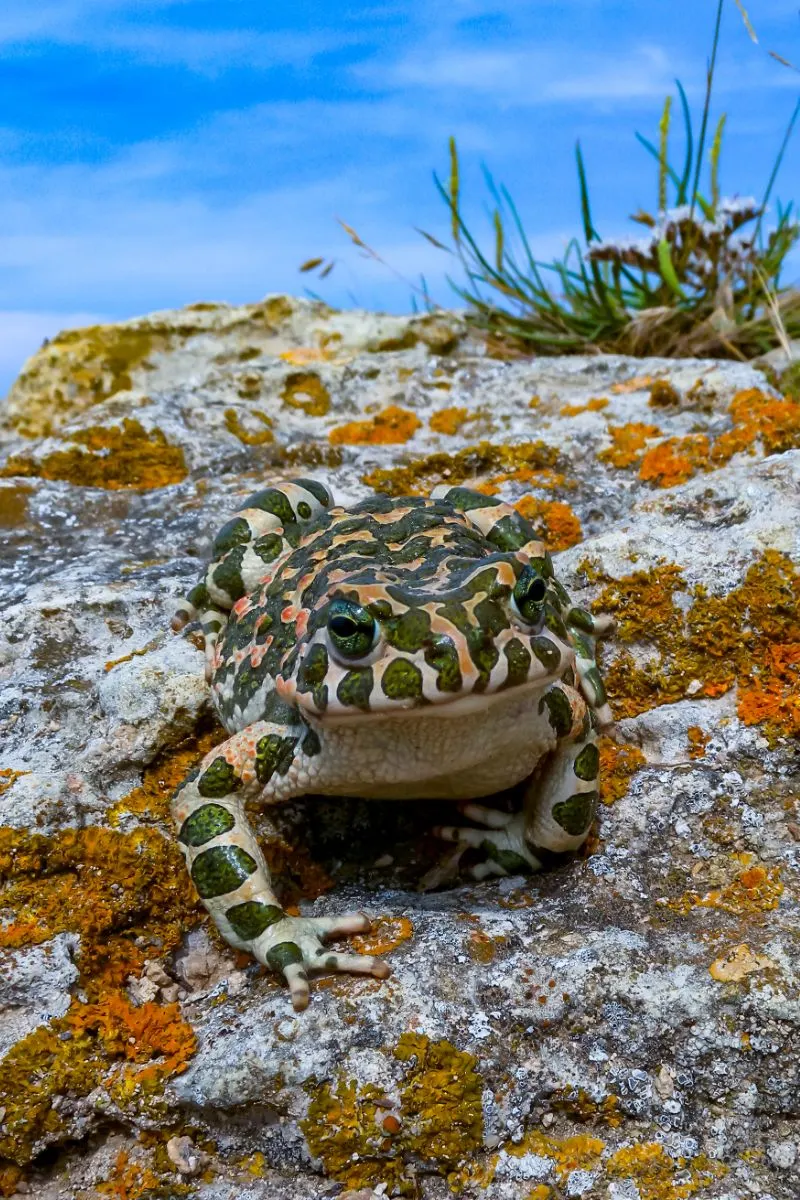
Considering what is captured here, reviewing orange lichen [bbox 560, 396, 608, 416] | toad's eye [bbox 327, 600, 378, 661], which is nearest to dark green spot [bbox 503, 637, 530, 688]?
toad's eye [bbox 327, 600, 378, 661]

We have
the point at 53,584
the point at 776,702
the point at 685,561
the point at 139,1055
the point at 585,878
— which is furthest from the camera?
the point at 53,584

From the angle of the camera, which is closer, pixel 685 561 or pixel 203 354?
pixel 685 561

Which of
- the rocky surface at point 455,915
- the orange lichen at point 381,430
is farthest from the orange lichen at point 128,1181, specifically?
the orange lichen at point 381,430

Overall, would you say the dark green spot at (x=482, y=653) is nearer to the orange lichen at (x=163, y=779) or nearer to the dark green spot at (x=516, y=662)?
the dark green spot at (x=516, y=662)

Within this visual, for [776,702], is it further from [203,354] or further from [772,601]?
[203,354]

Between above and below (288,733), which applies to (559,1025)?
below


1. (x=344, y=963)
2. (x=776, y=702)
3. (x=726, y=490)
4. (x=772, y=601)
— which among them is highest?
(x=726, y=490)

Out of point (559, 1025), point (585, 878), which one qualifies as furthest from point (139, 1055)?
point (585, 878)
